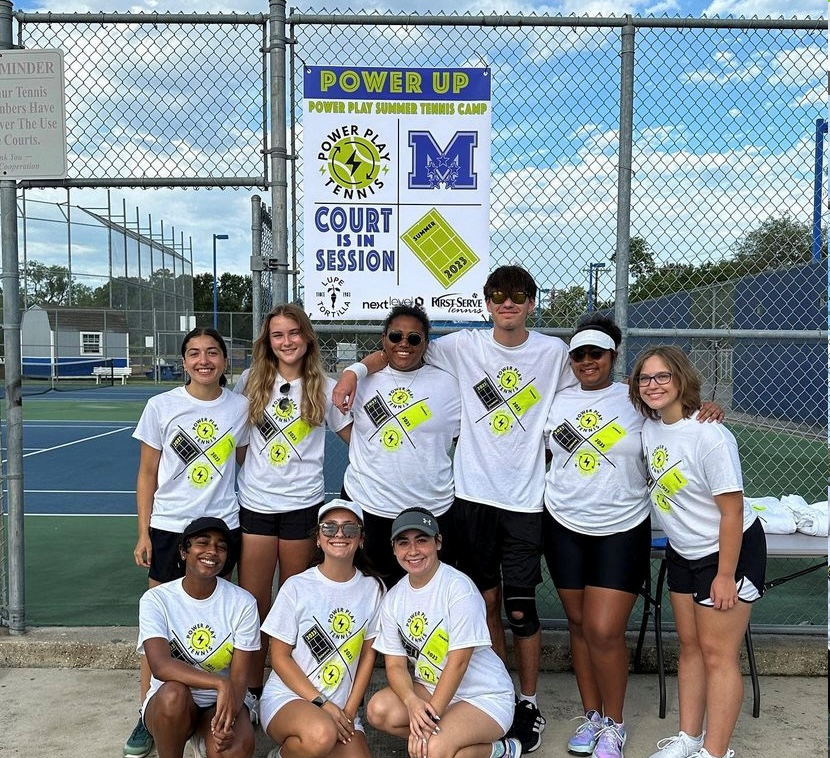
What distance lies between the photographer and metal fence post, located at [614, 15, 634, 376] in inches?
167

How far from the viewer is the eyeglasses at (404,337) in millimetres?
3705

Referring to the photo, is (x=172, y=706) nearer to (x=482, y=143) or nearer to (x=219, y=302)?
(x=482, y=143)

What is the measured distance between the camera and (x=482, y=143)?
165 inches

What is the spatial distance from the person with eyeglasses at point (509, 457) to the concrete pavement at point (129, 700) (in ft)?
1.98

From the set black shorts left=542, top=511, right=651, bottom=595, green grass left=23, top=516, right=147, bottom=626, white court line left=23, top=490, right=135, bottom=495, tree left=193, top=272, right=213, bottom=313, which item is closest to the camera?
→ black shorts left=542, top=511, right=651, bottom=595

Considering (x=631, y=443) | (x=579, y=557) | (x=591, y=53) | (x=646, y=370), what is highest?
(x=591, y=53)

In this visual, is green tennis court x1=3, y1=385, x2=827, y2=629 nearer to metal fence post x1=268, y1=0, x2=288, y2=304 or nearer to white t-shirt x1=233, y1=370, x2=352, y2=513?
white t-shirt x1=233, y1=370, x2=352, y2=513

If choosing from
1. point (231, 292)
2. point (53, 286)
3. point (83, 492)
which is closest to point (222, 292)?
point (231, 292)

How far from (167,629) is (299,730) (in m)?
0.74

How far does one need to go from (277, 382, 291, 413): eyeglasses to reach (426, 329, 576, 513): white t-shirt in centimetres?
88

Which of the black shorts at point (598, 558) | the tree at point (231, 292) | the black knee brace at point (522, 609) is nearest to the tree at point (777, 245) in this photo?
the black shorts at point (598, 558)

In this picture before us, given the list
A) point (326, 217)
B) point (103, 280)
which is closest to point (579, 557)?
point (326, 217)

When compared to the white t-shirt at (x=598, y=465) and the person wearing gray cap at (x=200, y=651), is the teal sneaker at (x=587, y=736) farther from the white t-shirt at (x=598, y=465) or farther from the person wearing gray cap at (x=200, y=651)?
the person wearing gray cap at (x=200, y=651)

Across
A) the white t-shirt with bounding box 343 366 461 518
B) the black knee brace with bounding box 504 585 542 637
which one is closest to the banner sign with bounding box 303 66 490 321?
the white t-shirt with bounding box 343 366 461 518
